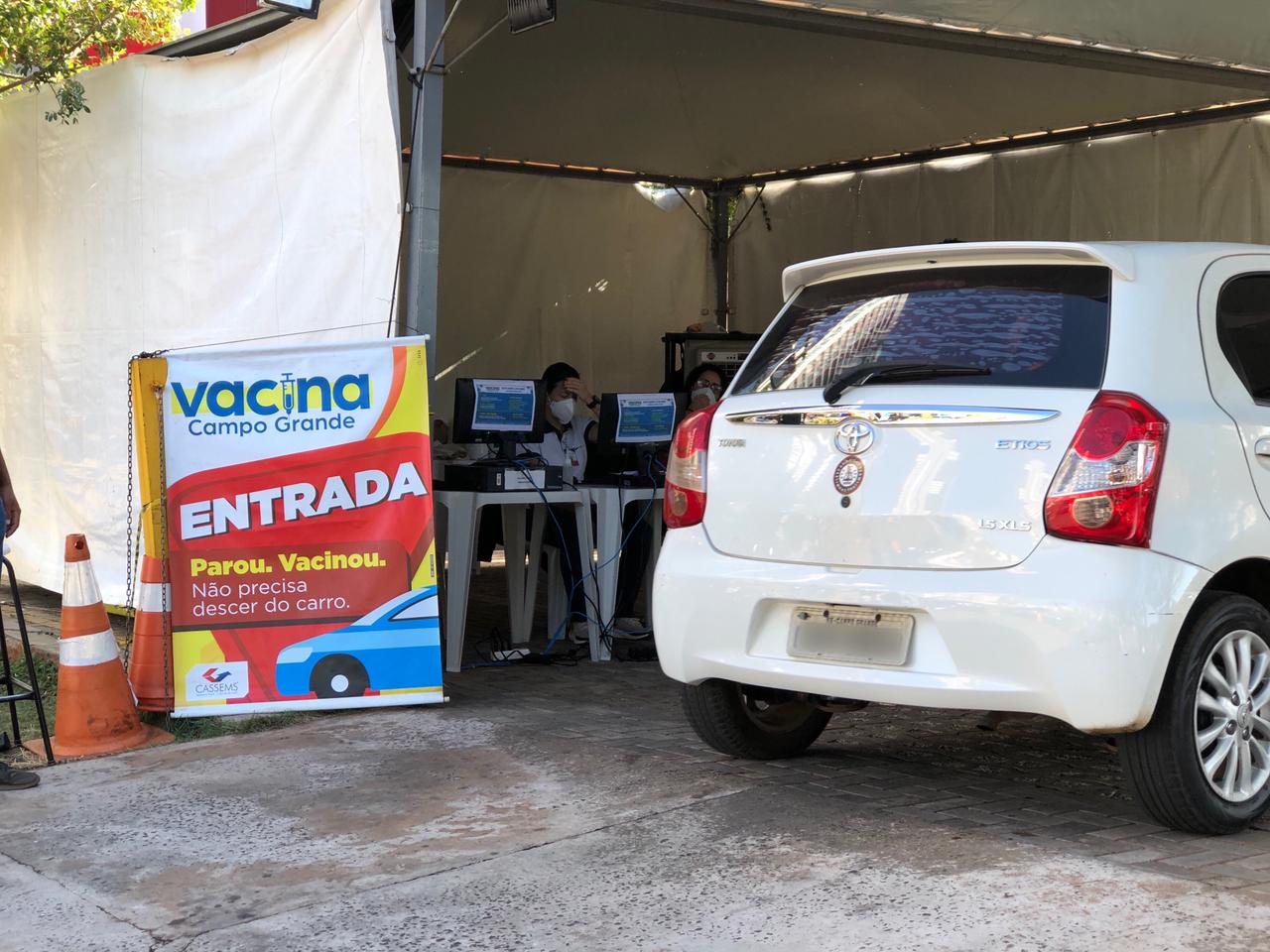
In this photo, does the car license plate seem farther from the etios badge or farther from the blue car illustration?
the blue car illustration

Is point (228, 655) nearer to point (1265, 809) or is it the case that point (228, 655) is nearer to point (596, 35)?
point (1265, 809)

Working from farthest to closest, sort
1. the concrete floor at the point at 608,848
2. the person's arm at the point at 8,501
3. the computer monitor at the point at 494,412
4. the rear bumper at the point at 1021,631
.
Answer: the computer monitor at the point at 494,412 < the person's arm at the point at 8,501 < the rear bumper at the point at 1021,631 < the concrete floor at the point at 608,848

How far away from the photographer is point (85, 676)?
582cm

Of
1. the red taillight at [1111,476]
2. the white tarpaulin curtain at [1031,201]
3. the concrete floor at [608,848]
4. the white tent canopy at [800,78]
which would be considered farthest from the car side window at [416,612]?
the white tarpaulin curtain at [1031,201]

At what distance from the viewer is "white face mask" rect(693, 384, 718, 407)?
30.8 feet

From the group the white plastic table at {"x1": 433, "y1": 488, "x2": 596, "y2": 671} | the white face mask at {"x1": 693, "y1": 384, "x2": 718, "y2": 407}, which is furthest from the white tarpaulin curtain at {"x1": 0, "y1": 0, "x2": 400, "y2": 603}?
the white face mask at {"x1": 693, "y1": 384, "x2": 718, "y2": 407}

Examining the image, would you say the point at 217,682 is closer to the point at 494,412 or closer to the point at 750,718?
the point at 494,412

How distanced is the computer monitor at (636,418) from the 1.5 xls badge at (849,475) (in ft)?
11.9

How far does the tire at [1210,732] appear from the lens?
161 inches

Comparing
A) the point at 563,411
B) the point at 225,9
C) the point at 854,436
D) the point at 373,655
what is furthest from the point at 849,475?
the point at 225,9

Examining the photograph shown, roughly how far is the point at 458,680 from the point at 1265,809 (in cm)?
378

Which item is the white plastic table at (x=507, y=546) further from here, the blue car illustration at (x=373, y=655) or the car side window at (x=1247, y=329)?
the car side window at (x=1247, y=329)

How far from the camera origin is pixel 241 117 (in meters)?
7.30

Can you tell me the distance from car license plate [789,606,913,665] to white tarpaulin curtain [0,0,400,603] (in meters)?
2.85
